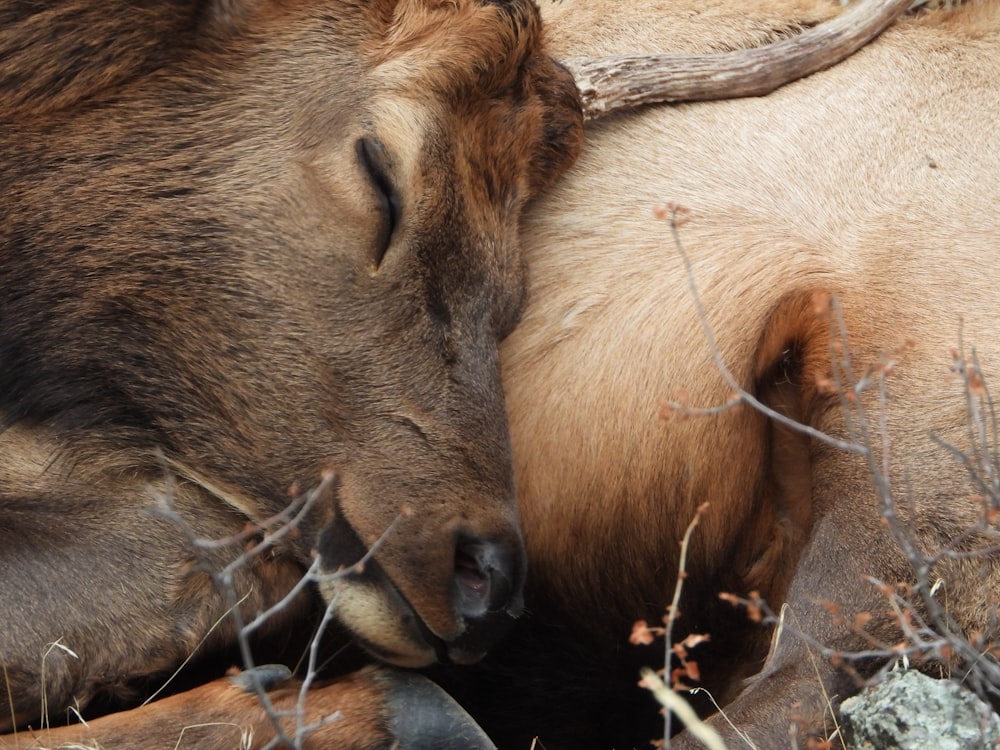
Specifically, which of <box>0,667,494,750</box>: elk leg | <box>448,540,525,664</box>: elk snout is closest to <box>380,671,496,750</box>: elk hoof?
<box>0,667,494,750</box>: elk leg

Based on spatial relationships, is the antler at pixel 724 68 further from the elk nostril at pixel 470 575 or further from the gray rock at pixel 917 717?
the gray rock at pixel 917 717

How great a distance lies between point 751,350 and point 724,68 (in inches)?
44.0

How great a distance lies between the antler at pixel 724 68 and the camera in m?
4.41

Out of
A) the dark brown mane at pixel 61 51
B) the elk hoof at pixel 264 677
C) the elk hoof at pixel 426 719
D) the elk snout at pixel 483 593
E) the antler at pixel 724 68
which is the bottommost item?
the elk hoof at pixel 426 719

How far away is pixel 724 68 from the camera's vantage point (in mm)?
4555

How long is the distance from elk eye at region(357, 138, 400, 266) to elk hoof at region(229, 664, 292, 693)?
1.05 m

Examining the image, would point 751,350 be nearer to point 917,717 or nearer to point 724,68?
point 724,68

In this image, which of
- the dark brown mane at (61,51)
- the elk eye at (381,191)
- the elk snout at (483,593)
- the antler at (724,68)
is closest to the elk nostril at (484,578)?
the elk snout at (483,593)

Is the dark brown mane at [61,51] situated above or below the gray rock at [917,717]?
above

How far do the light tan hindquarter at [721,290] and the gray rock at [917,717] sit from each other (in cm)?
58

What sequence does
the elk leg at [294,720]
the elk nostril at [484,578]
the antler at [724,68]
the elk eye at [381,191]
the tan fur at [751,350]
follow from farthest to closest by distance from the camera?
1. the antler at [724,68]
2. the tan fur at [751,350]
3. the elk eye at [381,191]
4. the elk nostril at [484,578]
5. the elk leg at [294,720]

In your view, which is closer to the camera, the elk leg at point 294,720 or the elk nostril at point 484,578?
the elk leg at point 294,720

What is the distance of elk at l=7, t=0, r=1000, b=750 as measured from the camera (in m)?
3.51

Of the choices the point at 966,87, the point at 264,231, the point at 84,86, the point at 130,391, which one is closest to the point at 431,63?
the point at 264,231
